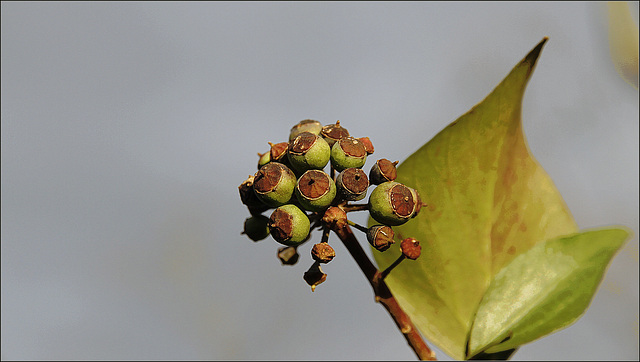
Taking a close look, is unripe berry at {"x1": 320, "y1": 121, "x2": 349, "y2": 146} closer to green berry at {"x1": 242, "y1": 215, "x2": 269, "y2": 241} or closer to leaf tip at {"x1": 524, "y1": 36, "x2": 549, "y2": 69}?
green berry at {"x1": 242, "y1": 215, "x2": 269, "y2": 241}

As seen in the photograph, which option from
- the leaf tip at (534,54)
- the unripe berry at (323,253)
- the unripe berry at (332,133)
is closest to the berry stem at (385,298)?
the unripe berry at (323,253)

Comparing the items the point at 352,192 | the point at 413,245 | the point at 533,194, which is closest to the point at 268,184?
the point at 352,192

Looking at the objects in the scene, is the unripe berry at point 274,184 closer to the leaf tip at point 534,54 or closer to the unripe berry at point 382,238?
the unripe berry at point 382,238

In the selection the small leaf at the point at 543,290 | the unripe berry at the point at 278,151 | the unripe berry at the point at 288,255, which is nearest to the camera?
the small leaf at the point at 543,290

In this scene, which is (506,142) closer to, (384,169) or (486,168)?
(486,168)

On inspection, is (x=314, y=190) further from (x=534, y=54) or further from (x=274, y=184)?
(x=534, y=54)

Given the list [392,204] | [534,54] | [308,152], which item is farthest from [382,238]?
[534,54]
